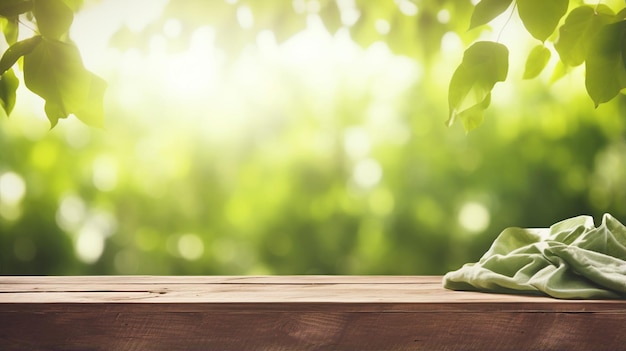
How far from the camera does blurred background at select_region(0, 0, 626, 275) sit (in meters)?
3.22

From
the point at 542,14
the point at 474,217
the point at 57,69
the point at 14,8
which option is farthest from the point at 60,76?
the point at 474,217

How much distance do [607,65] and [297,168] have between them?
2.40m

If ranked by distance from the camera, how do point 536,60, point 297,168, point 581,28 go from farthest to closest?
point 297,168
point 536,60
point 581,28

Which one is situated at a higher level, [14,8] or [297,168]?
[14,8]

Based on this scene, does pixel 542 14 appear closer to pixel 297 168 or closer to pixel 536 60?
pixel 536 60

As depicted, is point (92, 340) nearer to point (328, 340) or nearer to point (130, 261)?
point (328, 340)

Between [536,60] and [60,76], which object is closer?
[60,76]

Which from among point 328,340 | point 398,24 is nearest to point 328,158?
point 398,24

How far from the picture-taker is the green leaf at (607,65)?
0.90 meters

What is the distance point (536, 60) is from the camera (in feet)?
4.37

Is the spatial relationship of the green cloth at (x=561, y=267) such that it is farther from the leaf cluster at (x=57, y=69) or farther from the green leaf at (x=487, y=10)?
the leaf cluster at (x=57, y=69)

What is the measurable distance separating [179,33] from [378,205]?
5.47ft

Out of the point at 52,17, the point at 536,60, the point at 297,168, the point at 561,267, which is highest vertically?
the point at 52,17

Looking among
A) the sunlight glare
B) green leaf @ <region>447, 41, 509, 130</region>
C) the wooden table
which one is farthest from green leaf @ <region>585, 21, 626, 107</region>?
the sunlight glare
